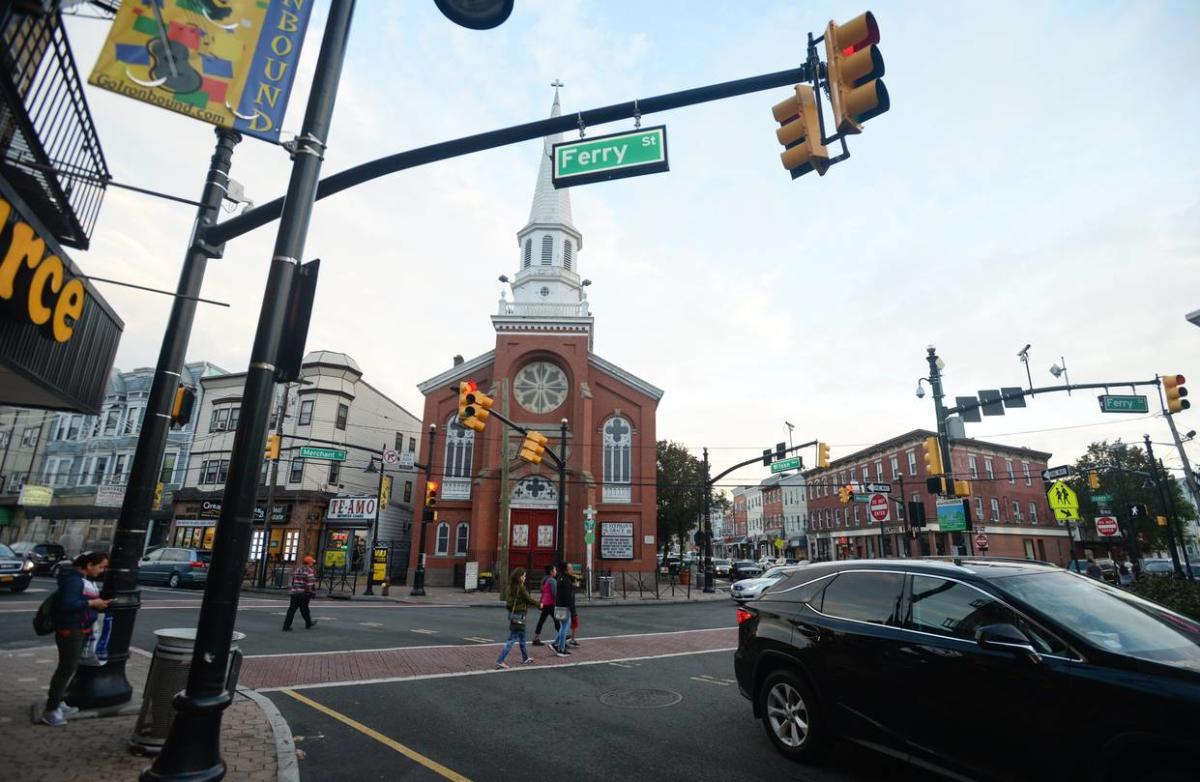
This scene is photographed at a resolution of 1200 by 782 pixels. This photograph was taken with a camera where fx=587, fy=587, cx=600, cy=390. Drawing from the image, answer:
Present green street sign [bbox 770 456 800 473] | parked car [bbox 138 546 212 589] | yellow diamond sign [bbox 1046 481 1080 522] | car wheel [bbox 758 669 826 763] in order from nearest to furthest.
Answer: car wheel [bbox 758 669 826 763]
yellow diamond sign [bbox 1046 481 1080 522]
green street sign [bbox 770 456 800 473]
parked car [bbox 138 546 212 589]

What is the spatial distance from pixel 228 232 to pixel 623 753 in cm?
712

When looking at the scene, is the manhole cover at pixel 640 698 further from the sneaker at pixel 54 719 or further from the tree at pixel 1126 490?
the tree at pixel 1126 490

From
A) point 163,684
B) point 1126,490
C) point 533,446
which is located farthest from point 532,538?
point 1126,490

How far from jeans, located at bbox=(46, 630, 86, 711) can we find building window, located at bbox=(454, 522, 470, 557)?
1070 inches

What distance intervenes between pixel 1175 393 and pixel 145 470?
71.8 ft

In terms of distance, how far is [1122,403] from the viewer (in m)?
16.8

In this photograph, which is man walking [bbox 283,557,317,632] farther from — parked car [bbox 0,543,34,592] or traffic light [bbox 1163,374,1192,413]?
traffic light [bbox 1163,374,1192,413]

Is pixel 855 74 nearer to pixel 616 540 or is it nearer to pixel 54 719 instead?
pixel 54 719

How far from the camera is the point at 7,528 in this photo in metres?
45.5

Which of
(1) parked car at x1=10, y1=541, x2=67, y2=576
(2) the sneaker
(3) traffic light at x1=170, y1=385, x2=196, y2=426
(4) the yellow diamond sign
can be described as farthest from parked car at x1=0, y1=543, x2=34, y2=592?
(4) the yellow diamond sign

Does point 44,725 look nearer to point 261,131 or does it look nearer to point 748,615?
point 261,131

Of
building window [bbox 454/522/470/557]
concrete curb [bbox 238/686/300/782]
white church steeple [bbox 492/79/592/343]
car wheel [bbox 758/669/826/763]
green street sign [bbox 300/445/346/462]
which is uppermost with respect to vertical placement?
white church steeple [bbox 492/79/592/343]

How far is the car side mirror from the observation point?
13.0 ft

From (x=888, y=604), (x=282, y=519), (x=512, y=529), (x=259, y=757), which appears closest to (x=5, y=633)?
(x=259, y=757)
